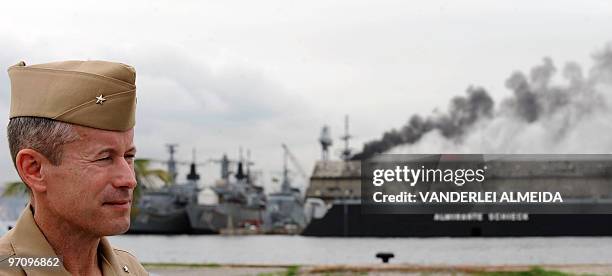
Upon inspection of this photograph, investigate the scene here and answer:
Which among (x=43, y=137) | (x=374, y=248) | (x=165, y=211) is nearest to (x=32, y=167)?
(x=43, y=137)

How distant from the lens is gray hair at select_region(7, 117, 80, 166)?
0.96m

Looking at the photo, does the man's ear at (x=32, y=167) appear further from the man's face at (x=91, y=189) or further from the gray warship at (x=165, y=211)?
the gray warship at (x=165, y=211)

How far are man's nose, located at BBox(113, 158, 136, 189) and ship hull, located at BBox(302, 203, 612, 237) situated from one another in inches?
2365

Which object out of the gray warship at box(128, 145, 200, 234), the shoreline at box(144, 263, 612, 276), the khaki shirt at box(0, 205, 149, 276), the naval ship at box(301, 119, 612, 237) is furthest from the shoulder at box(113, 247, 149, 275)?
the gray warship at box(128, 145, 200, 234)

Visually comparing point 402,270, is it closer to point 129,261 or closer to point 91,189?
point 129,261

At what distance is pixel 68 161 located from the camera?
961 mm

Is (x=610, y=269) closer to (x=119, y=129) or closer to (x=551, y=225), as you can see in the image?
(x=119, y=129)

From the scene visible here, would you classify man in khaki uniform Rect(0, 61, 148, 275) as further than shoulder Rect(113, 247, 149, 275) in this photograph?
No

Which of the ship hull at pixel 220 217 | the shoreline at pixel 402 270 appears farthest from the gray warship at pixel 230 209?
the shoreline at pixel 402 270

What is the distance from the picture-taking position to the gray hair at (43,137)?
96 cm

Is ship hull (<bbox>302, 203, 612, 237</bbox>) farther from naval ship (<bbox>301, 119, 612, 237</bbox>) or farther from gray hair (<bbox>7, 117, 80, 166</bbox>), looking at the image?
gray hair (<bbox>7, 117, 80, 166</bbox>)

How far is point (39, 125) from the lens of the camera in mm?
968

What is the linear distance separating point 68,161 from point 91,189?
0.04 m

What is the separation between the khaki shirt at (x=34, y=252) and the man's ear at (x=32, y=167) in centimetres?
7
